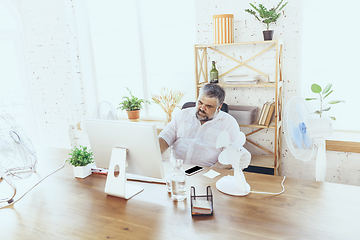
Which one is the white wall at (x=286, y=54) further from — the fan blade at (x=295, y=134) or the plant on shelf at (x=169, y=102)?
the fan blade at (x=295, y=134)

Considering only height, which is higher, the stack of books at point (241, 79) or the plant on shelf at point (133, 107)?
the stack of books at point (241, 79)

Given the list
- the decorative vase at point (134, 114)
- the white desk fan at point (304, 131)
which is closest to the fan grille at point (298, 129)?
the white desk fan at point (304, 131)

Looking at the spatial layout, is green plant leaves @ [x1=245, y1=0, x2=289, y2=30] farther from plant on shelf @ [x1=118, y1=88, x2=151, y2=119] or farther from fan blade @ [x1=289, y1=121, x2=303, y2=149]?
plant on shelf @ [x1=118, y1=88, x2=151, y2=119]

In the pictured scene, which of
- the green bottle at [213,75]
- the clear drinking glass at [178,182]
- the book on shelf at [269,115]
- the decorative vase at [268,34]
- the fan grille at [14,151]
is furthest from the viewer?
the green bottle at [213,75]

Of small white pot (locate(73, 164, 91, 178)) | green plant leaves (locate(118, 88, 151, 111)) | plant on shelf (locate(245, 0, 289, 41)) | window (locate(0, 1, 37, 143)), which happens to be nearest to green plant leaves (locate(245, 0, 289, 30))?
plant on shelf (locate(245, 0, 289, 41))

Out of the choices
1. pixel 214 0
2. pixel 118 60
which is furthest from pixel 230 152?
pixel 118 60

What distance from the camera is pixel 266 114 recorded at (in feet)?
9.05

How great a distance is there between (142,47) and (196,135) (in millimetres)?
1755

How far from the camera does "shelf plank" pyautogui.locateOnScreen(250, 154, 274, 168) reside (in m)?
2.79

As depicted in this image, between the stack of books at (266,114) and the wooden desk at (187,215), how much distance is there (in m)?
1.10

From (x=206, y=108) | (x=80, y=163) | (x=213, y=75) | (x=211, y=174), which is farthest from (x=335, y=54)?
(x=80, y=163)

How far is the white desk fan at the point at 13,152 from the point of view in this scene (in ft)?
5.64

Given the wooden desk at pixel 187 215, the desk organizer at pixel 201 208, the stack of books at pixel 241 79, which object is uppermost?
the stack of books at pixel 241 79

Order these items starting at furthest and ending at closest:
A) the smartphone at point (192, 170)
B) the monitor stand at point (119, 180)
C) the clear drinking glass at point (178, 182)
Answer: the smartphone at point (192, 170), the monitor stand at point (119, 180), the clear drinking glass at point (178, 182)
